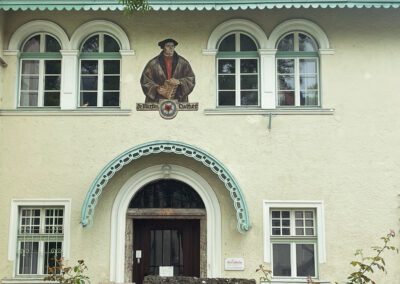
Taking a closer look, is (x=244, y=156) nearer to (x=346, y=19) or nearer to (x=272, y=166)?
(x=272, y=166)

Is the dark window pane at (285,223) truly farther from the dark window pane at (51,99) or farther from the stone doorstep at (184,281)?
the dark window pane at (51,99)

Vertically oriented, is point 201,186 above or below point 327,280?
above

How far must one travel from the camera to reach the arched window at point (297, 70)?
1372 cm

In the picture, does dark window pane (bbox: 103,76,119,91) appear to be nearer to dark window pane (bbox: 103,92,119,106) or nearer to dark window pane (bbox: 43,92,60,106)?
dark window pane (bbox: 103,92,119,106)

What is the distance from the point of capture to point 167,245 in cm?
1381

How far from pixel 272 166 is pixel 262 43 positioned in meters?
2.66

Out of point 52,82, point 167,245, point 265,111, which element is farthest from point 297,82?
point 52,82

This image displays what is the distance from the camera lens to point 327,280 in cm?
1291

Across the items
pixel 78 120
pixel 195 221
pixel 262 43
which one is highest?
pixel 262 43

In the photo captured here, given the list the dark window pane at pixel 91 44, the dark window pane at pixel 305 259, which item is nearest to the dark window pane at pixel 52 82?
the dark window pane at pixel 91 44

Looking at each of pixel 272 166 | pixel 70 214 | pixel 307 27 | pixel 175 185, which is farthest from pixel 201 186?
pixel 307 27

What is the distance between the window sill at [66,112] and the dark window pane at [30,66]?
0.91 m

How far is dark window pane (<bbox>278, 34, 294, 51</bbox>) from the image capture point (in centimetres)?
1383

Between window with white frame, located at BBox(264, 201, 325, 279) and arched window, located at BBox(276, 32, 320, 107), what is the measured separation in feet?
7.39
